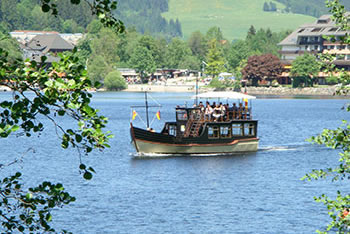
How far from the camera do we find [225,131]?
207ft

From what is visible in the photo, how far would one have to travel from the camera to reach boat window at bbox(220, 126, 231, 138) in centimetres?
6265

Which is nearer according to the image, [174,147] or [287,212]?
[287,212]

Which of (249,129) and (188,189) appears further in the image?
(249,129)

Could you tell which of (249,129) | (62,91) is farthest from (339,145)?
(249,129)

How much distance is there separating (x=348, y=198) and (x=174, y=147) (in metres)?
45.3

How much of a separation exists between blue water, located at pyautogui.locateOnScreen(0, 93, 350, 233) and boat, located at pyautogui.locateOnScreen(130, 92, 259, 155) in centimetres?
97

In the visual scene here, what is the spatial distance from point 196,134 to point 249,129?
5334mm

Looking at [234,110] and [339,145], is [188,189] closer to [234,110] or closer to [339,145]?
[234,110]

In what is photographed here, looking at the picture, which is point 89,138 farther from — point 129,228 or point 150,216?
point 150,216

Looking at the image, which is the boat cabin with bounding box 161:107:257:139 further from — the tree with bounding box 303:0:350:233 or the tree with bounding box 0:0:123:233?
the tree with bounding box 0:0:123:233

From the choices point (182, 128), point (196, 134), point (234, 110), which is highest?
point (234, 110)

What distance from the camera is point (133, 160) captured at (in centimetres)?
6259

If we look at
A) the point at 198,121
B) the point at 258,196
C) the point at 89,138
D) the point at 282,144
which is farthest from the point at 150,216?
the point at 282,144

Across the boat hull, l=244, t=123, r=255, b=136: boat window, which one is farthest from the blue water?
l=244, t=123, r=255, b=136: boat window
